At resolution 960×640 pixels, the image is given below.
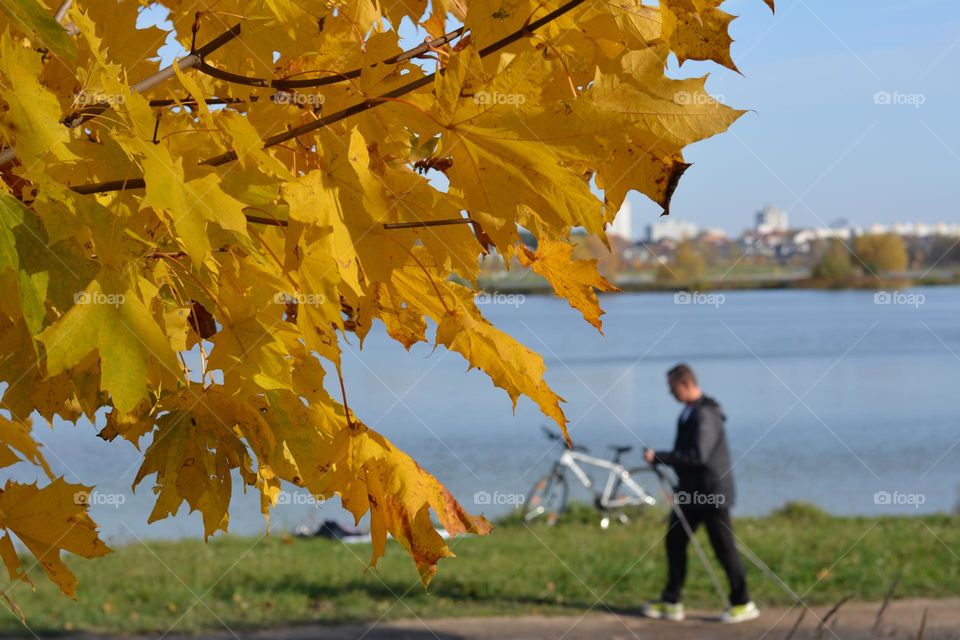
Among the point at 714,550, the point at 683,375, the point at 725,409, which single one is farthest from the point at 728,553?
the point at 725,409

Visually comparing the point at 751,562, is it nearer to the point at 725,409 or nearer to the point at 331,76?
the point at 331,76

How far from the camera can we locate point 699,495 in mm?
7199

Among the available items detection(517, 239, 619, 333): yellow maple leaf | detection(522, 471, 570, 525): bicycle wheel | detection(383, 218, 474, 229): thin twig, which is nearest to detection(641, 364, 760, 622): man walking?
detection(522, 471, 570, 525): bicycle wheel

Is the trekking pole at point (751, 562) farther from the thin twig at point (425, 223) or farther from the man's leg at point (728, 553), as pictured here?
the thin twig at point (425, 223)

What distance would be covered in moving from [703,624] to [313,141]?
620cm

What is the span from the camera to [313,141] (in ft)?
4.88

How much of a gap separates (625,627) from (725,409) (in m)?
16.9

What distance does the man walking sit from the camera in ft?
22.8

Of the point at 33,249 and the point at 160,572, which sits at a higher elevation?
the point at 33,249

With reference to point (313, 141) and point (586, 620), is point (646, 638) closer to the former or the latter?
point (586, 620)

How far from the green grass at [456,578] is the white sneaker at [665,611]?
0.31 m

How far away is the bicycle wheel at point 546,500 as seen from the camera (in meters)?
10.6

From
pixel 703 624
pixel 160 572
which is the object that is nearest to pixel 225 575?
pixel 160 572

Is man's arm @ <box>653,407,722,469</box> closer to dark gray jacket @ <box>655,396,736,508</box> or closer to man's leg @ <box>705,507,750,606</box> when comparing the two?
dark gray jacket @ <box>655,396,736,508</box>
